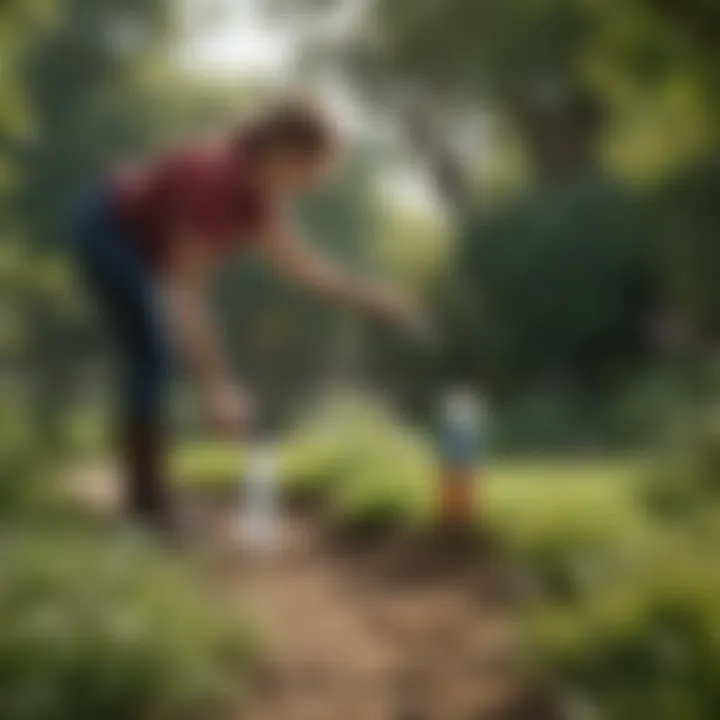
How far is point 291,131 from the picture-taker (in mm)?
1212

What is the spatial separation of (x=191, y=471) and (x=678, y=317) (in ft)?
1.33

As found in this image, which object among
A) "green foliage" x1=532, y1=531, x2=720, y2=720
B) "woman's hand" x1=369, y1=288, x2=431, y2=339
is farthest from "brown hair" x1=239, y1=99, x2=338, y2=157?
"green foliage" x1=532, y1=531, x2=720, y2=720

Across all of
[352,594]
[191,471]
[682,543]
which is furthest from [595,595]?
[191,471]

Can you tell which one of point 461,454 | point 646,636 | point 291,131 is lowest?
point 646,636

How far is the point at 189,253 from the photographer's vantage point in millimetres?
1222

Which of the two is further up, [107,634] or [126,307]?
[126,307]

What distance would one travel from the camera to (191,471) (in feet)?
3.93

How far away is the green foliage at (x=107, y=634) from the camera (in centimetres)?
111

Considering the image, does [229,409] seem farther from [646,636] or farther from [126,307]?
[646,636]

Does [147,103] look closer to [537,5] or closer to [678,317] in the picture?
[537,5]

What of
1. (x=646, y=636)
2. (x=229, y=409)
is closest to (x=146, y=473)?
(x=229, y=409)

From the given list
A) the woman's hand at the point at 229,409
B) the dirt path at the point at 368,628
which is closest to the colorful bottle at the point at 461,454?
the dirt path at the point at 368,628

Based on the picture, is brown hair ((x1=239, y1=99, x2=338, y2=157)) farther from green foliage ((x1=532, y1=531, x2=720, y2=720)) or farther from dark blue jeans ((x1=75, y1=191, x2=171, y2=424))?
green foliage ((x1=532, y1=531, x2=720, y2=720))

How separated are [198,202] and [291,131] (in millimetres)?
93
